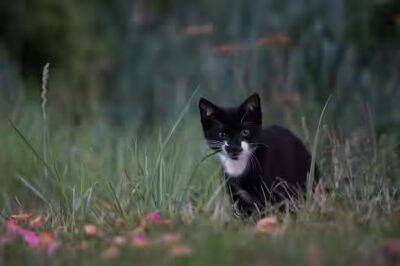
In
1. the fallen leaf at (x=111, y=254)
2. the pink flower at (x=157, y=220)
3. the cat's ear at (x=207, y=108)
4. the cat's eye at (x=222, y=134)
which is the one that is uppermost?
the cat's ear at (x=207, y=108)

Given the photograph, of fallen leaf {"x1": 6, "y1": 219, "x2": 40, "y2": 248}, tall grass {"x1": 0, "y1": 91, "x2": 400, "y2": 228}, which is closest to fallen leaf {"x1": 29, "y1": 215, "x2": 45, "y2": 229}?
tall grass {"x1": 0, "y1": 91, "x2": 400, "y2": 228}

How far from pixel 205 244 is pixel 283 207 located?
1.55 metres

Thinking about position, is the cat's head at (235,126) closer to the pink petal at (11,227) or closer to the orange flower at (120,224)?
the orange flower at (120,224)

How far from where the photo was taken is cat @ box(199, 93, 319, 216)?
17.6ft

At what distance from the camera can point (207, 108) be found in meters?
5.46

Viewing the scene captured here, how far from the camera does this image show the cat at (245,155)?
17.6ft

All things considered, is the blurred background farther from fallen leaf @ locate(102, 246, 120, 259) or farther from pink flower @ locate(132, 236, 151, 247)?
fallen leaf @ locate(102, 246, 120, 259)

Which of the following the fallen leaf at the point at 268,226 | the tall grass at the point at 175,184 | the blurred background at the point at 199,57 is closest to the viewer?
the fallen leaf at the point at 268,226

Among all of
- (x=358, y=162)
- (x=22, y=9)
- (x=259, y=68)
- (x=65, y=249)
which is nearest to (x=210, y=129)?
(x=358, y=162)

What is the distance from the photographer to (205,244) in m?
3.79

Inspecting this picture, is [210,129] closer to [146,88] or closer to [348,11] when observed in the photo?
[348,11]

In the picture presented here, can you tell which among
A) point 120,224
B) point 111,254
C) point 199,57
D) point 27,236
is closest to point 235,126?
point 120,224

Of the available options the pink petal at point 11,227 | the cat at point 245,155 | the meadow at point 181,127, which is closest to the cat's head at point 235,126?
the cat at point 245,155

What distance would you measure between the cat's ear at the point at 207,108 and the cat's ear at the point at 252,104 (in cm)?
18
